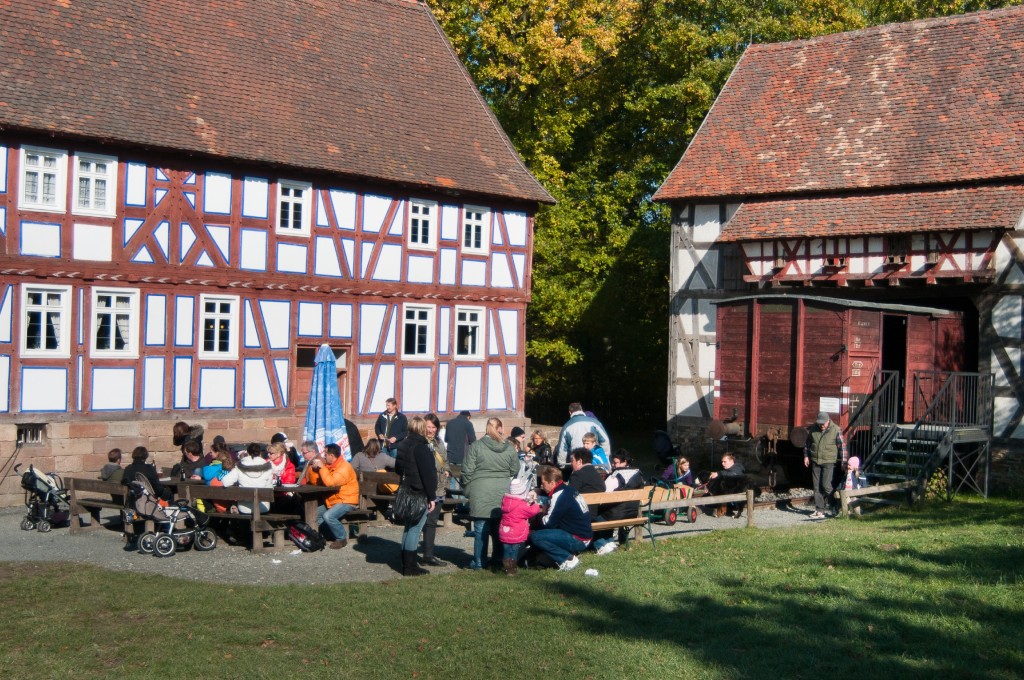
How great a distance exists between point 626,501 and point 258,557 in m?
4.46

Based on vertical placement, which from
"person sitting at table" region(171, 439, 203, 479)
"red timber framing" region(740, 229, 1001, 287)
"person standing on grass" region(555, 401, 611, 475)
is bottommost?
"person sitting at table" region(171, 439, 203, 479)

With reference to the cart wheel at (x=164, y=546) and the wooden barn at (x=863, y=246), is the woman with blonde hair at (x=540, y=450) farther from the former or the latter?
the cart wheel at (x=164, y=546)

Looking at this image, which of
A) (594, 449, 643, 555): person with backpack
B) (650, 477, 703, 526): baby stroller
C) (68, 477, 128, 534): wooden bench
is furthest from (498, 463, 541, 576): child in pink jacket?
(68, 477, 128, 534): wooden bench

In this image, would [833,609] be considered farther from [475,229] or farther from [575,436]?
[475,229]

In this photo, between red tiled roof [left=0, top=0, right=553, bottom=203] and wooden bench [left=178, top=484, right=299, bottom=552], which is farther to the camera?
red tiled roof [left=0, top=0, right=553, bottom=203]

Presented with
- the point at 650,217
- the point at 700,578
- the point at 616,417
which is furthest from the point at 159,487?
the point at 616,417

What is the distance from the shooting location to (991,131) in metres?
24.7

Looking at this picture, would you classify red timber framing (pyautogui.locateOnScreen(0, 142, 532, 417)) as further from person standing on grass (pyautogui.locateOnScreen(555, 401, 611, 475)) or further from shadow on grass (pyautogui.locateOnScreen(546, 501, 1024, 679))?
shadow on grass (pyautogui.locateOnScreen(546, 501, 1024, 679))

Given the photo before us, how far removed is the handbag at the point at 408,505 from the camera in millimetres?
12961

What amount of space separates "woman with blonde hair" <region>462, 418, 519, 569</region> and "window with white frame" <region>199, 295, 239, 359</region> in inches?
442

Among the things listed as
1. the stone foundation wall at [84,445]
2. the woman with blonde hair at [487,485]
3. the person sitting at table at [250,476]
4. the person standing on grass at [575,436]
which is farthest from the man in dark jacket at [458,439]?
the woman with blonde hair at [487,485]

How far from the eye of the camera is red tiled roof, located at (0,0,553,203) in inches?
859

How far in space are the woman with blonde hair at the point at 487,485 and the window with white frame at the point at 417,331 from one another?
1328 cm

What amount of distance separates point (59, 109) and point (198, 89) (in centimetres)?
343
